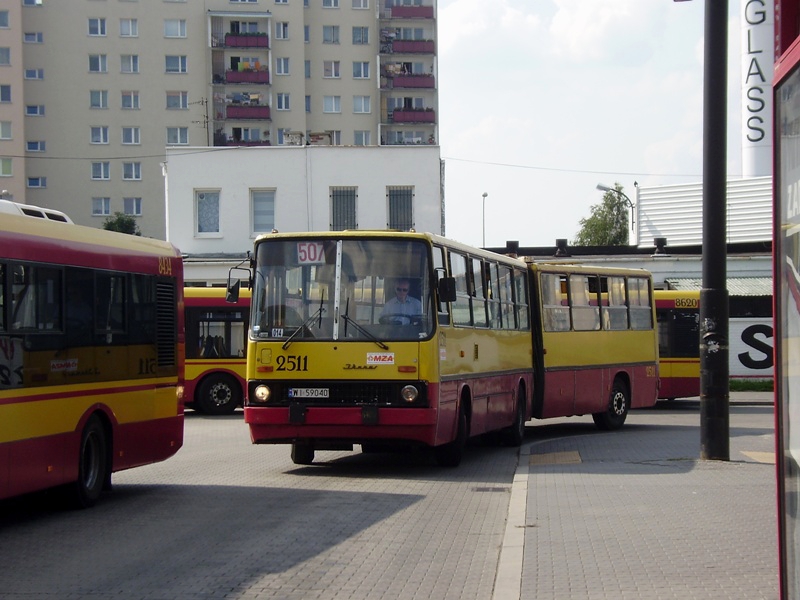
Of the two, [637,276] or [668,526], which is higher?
[637,276]

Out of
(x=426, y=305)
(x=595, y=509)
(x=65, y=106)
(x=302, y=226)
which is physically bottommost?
(x=595, y=509)

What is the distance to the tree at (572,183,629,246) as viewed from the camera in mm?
108306

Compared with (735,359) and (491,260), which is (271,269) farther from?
(735,359)

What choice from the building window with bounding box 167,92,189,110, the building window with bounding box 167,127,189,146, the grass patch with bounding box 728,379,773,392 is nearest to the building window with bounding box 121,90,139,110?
the building window with bounding box 167,92,189,110

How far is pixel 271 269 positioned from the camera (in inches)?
615

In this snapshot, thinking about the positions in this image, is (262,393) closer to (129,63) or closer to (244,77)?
(129,63)

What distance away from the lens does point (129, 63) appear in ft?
285

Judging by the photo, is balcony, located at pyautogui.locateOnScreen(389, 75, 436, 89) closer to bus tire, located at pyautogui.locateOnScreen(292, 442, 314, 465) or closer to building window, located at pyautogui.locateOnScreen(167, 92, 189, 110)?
building window, located at pyautogui.locateOnScreen(167, 92, 189, 110)

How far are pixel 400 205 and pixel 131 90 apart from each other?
43.3 m

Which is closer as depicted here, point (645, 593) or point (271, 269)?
point (645, 593)

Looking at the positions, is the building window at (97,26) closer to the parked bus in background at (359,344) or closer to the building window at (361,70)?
the building window at (361,70)

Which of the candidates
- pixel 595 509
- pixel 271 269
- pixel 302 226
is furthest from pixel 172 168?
pixel 595 509

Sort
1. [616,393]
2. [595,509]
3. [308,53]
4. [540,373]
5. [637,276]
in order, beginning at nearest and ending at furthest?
1. [595,509]
2. [540,373]
3. [616,393]
4. [637,276]
5. [308,53]

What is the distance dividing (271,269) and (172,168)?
33.7m
